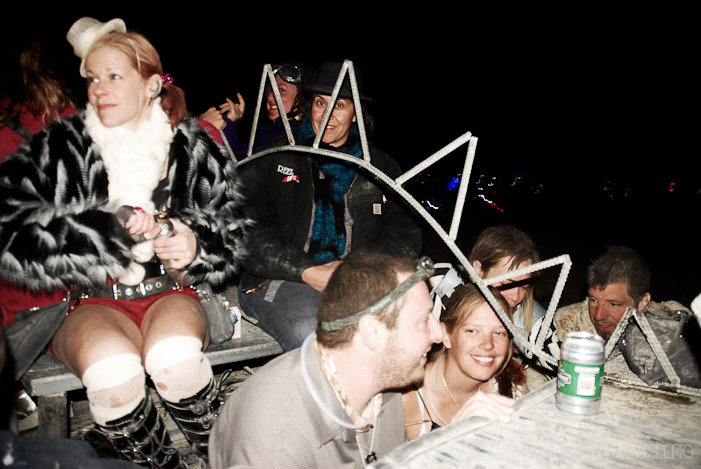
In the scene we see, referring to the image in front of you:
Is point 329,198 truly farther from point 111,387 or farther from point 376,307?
point 111,387

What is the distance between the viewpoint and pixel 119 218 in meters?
1.94

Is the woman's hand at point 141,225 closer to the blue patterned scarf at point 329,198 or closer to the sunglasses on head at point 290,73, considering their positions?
the blue patterned scarf at point 329,198

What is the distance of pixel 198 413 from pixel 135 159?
123cm

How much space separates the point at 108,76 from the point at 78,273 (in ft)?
2.98

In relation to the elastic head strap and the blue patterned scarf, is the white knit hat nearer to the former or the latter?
the blue patterned scarf

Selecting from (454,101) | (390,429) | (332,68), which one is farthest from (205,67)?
(454,101)

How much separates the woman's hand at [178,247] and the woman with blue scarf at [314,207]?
477mm

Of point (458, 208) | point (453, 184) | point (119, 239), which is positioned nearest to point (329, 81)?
point (458, 208)

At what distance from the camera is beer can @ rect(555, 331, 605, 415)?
5.41ft

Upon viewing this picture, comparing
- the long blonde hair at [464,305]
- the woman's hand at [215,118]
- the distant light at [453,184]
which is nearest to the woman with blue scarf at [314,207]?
the long blonde hair at [464,305]

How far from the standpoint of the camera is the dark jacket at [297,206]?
264 cm

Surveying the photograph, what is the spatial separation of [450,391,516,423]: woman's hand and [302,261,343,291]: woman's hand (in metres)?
1.09

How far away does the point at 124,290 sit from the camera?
2.05 m

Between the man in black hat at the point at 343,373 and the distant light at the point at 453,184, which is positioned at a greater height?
the distant light at the point at 453,184
